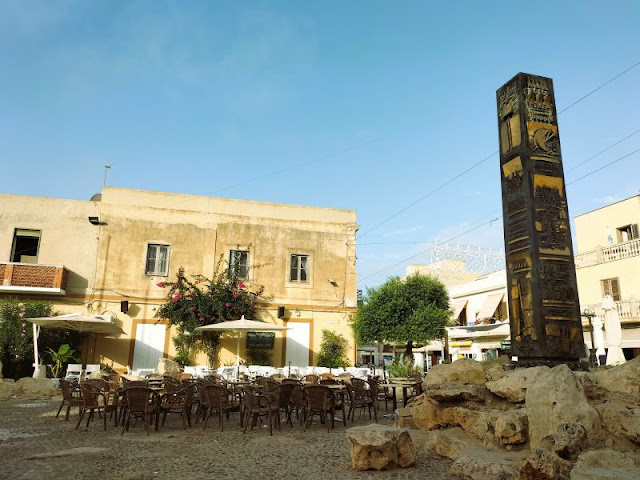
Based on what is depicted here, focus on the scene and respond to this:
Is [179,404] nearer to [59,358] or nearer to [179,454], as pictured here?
[179,454]

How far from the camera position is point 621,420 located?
5.46m

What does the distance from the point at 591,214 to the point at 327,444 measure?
2407cm

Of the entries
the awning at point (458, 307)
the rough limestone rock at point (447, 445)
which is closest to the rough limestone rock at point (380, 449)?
the rough limestone rock at point (447, 445)

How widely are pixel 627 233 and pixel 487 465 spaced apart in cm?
2404

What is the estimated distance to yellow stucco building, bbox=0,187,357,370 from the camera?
19.8 metres

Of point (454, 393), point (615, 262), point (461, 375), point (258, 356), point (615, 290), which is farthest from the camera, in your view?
point (615, 262)

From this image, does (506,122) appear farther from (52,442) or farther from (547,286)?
(52,442)

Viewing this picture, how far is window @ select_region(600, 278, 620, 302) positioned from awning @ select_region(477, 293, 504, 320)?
241 inches

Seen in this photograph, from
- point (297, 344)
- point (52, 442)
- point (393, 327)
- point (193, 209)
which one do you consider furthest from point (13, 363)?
point (393, 327)

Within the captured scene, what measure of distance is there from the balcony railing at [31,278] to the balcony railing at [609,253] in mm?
23851

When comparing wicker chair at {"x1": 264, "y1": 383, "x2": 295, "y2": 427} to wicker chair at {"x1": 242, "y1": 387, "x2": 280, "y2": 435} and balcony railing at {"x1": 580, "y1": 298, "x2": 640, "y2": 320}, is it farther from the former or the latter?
balcony railing at {"x1": 580, "y1": 298, "x2": 640, "y2": 320}

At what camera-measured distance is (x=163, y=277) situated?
20.6m

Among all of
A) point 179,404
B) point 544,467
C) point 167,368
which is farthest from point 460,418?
point 167,368

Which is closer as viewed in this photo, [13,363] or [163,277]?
[13,363]
